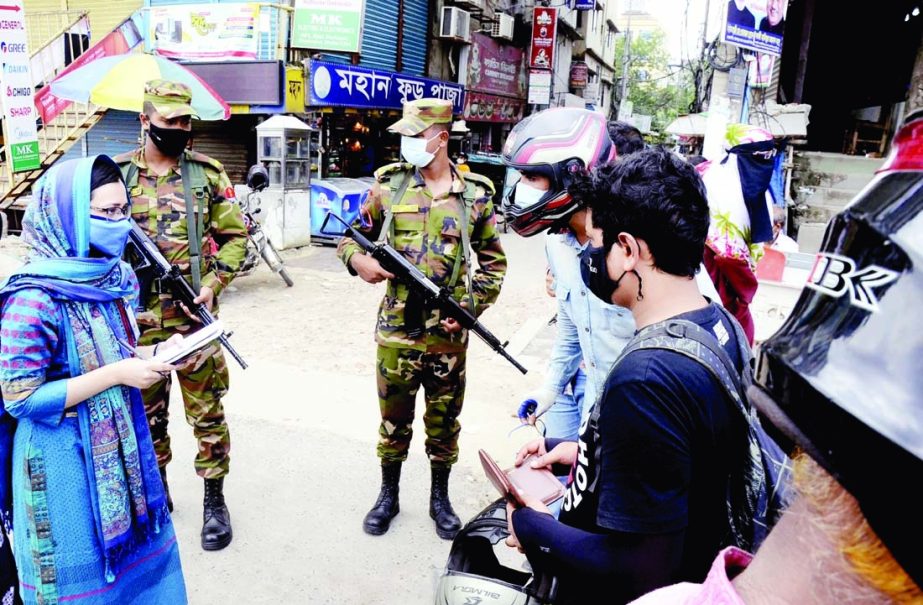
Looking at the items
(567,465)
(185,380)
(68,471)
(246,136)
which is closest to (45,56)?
(246,136)

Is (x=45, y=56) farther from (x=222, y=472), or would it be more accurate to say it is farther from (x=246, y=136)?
(x=222, y=472)

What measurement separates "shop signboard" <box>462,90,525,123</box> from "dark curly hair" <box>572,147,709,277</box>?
1579cm

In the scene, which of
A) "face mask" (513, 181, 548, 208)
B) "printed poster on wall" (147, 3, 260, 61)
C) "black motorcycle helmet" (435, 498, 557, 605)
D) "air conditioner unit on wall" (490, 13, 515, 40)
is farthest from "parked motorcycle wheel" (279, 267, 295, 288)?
"air conditioner unit on wall" (490, 13, 515, 40)

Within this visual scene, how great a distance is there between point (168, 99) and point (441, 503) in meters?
2.52

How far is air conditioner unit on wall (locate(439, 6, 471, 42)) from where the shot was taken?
49.8 feet

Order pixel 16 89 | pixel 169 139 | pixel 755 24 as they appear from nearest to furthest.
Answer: pixel 169 139 < pixel 16 89 < pixel 755 24

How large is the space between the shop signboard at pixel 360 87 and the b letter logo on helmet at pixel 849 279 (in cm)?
1047

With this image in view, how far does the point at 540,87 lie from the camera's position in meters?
19.5

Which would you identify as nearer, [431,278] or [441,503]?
[431,278]

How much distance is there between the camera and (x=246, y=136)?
12.5 m

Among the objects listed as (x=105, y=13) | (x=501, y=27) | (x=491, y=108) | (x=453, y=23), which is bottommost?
(x=491, y=108)

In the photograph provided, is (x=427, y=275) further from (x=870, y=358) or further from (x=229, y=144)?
(x=229, y=144)

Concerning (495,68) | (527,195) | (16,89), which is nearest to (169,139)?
(527,195)

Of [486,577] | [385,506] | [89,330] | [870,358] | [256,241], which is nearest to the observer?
[870,358]
